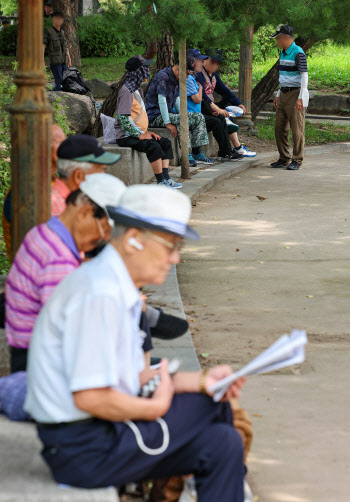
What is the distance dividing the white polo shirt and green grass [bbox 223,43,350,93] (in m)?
17.4

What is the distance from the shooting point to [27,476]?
263cm

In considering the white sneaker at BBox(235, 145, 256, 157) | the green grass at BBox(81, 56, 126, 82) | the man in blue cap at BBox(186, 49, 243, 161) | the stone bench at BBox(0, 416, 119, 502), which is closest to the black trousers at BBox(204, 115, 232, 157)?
the man in blue cap at BBox(186, 49, 243, 161)

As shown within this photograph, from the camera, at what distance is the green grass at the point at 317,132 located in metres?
15.4

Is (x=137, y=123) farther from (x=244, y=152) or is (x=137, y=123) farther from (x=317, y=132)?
(x=317, y=132)

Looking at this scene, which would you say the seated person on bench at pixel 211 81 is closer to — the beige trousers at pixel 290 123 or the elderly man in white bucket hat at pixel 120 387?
the beige trousers at pixel 290 123

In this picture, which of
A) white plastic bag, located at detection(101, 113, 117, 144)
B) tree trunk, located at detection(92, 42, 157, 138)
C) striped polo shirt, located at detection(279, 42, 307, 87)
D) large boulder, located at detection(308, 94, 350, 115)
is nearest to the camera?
white plastic bag, located at detection(101, 113, 117, 144)

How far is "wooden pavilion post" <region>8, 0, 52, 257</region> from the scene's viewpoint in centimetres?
343

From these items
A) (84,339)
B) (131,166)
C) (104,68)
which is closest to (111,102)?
(131,166)

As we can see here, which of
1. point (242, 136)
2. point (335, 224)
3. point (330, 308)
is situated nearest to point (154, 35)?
point (335, 224)

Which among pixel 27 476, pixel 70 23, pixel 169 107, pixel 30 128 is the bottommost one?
pixel 27 476

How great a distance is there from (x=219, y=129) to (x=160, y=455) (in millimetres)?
9701

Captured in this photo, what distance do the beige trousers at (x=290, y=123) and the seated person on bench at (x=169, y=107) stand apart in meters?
1.35

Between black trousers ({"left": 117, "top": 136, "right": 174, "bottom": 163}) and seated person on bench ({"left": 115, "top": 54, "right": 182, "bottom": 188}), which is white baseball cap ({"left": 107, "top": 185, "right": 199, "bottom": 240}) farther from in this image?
black trousers ({"left": 117, "top": 136, "right": 174, "bottom": 163})

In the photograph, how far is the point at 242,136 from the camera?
14.9m
